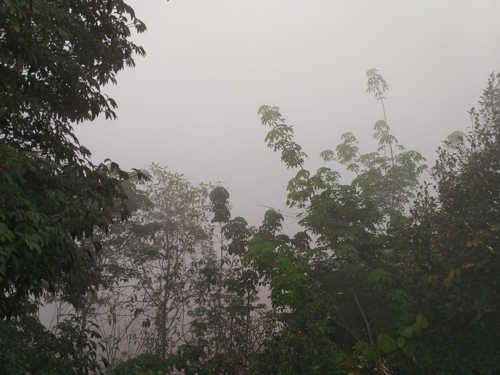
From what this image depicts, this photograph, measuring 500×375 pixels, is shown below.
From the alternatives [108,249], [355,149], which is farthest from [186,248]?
[355,149]

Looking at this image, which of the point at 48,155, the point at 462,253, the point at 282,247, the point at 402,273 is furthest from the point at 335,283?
the point at 48,155

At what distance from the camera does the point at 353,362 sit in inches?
305

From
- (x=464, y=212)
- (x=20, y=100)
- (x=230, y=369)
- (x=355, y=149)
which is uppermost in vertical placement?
(x=355, y=149)

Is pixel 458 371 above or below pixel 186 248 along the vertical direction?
below

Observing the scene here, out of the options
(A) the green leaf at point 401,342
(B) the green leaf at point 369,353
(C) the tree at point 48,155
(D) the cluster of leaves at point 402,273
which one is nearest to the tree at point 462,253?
(D) the cluster of leaves at point 402,273

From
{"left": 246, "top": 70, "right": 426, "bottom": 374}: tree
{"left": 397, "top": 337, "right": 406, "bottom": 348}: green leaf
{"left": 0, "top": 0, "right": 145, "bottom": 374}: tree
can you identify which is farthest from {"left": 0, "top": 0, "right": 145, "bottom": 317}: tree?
Answer: {"left": 397, "top": 337, "right": 406, "bottom": 348}: green leaf

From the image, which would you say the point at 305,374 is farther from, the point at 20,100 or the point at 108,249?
the point at 108,249

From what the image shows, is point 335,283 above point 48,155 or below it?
below

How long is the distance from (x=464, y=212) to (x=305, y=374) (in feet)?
13.2

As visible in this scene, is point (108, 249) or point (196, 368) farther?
point (108, 249)

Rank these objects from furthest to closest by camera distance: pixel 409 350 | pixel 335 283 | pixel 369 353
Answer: pixel 335 283
pixel 369 353
pixel 409 350

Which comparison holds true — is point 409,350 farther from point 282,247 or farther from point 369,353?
point 282,247

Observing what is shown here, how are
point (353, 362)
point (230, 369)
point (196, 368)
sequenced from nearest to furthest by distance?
point (353, 362) < point (230, 369) < point (196, 368)

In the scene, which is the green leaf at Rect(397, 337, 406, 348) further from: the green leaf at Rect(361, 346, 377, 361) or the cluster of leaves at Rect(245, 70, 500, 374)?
the green leaf at Rect(361, 346, 377, 361)
